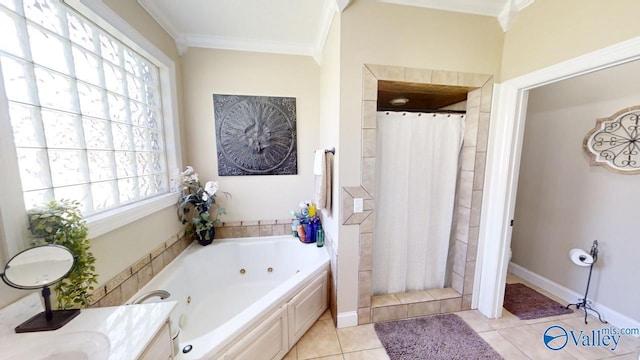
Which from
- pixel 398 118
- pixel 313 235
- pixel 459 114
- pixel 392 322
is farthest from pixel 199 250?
pixel 459 114

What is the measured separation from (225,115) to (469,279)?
2.92m

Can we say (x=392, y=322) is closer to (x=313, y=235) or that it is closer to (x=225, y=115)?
(x=313, y=235)

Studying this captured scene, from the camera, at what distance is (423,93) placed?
6.85 feet

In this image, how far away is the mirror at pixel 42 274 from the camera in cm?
78

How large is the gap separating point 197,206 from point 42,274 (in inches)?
54.2

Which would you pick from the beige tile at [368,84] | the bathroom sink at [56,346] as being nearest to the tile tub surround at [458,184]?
the beige tile at [368,84]

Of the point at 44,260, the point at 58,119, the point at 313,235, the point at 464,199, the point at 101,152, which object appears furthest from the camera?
the point at 313,235

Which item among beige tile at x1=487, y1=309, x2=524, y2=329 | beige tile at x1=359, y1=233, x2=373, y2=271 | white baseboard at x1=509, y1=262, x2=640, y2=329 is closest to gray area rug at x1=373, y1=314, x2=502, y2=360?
beige tile at x1=487, y1=309, x2=524, y2=329

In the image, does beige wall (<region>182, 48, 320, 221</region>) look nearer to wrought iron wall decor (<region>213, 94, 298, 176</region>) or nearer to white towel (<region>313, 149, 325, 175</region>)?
wrought iron wall decor (<region>213, 94, 298, 176</region>)

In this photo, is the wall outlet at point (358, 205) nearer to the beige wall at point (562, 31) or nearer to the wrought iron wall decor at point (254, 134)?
the wrought iron wall decor at point (254, 134)

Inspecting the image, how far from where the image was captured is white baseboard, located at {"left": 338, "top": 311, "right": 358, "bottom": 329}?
179 centimetres

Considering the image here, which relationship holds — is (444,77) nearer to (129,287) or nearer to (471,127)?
(471,127)

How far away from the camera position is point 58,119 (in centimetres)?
109

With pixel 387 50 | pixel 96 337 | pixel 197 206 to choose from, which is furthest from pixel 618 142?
pixel 197 206
